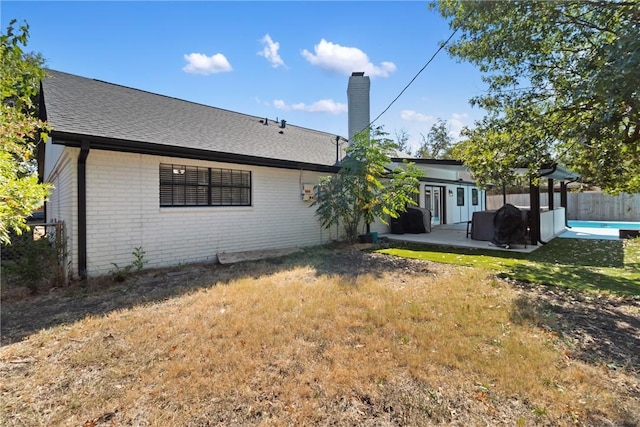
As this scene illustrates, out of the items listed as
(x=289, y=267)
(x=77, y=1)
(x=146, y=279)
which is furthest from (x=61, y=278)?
(x=77, y=1)

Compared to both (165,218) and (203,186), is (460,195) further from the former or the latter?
(165,218)

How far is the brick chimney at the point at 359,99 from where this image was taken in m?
12.9

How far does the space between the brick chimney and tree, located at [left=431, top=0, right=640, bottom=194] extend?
Result: 17.2ft

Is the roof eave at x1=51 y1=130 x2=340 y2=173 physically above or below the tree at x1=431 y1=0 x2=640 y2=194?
below

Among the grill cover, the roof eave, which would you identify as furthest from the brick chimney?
the grill cover

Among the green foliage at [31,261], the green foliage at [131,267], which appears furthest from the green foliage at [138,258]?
the green foliage at [31,261]

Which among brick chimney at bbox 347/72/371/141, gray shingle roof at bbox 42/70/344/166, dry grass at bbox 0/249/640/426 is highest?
brick chimney at bbox 347/72/371/141

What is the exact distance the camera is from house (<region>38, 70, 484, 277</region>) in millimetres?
6121

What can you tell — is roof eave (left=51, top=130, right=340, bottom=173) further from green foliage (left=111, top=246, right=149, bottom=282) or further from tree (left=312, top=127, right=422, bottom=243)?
green foliage (left=111, top=246, right=149, bottom=282)

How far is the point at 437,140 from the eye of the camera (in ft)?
126

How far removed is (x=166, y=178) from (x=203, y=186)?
0.92 metres

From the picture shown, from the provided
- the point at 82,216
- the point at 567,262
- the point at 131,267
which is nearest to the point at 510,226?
the point at 567,262

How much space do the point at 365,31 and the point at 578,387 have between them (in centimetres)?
948

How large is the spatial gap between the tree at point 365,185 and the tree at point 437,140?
100 ft
